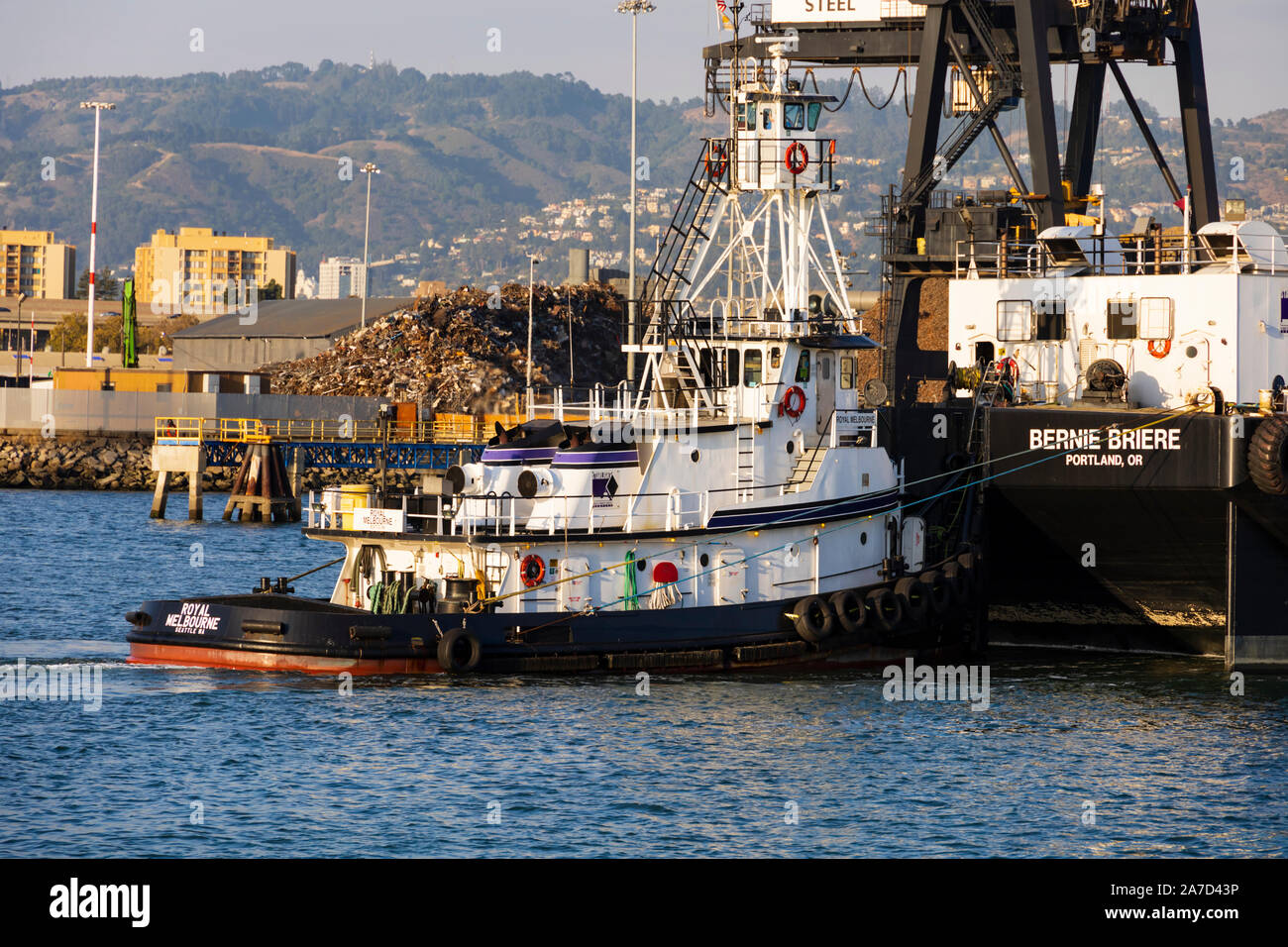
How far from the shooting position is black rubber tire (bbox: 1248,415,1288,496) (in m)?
23.2

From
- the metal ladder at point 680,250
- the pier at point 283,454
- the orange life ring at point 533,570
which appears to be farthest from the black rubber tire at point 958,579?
the pier at point 283,454

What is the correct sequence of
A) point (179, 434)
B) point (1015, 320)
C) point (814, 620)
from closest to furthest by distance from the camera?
point (814, 620) < point (1015, 320) < point (179, 434)

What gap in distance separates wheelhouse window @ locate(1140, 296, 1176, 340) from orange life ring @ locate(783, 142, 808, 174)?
19.8 ft

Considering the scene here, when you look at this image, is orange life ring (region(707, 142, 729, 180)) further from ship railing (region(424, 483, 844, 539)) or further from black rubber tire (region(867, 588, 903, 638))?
black rubber tire (region(867, 588, 903, 638))

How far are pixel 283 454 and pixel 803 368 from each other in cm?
3771

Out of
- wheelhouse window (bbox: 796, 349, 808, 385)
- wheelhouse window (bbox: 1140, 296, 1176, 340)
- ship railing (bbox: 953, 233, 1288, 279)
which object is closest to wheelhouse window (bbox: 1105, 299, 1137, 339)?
wheelhouse window (bbox: 1140, 296, 1176, 340)

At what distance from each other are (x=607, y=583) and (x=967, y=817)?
26.9 feet

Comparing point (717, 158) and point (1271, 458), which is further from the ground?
point (717, 158)

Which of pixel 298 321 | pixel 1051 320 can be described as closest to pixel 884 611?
pixel 1051 320

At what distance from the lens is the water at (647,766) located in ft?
53.7

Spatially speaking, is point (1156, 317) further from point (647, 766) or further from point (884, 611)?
point (647, 766)

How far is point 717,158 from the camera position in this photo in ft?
86.2

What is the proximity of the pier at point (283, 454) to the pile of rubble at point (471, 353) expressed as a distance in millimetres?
10893
